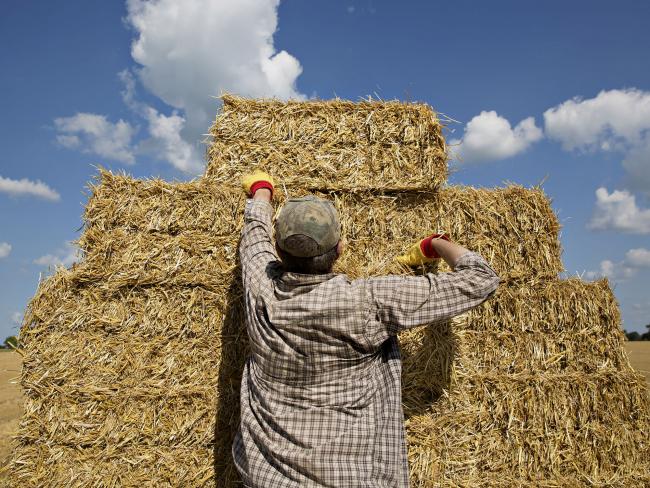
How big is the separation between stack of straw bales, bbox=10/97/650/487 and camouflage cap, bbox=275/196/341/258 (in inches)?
56.6

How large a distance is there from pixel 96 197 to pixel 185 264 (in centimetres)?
100

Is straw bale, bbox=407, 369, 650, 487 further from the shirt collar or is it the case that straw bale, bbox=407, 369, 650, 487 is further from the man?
the shirt collar

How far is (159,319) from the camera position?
3869mm

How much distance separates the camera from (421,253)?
350 cm

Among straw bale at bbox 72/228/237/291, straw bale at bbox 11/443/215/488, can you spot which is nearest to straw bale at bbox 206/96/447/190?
straw bale at bbox 72/228/237/291

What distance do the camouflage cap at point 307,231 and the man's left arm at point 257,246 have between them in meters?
0.33

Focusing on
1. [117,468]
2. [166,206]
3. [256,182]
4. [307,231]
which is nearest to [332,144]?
[256,182]

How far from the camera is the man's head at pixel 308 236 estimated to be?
2352mm

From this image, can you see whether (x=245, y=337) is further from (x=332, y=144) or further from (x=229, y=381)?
(x=332, y=144)

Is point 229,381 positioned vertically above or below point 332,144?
below

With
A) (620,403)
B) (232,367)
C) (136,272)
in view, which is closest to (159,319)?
(136,272)

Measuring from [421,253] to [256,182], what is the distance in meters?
1.36

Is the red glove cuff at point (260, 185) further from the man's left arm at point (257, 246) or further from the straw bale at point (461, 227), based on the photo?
the straw bale at point (461, 227)

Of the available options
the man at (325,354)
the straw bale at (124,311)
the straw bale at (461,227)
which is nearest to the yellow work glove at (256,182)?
the straw bale at (461,227)
